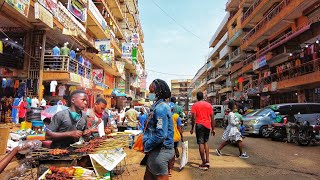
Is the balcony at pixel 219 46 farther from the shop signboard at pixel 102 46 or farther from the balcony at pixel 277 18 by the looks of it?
the shop signboard at pixel 102 46

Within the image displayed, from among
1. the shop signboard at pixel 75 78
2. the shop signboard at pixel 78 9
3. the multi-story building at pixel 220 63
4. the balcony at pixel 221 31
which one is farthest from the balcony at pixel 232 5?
the shop signboard at pixel 75 78

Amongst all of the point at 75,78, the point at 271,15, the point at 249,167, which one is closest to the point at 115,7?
the point at 271,15

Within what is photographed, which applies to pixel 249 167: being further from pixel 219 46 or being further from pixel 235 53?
pixel 219 46

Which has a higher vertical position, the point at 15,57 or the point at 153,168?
the point at 15,57

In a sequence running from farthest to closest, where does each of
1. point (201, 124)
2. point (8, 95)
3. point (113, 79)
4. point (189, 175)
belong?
point (113, 79) < point (8, 95) < point (201, 124) < point (189, 175)

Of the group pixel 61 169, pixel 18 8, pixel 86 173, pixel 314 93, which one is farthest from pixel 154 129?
pixel 314 93

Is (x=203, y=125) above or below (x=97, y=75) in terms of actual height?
below

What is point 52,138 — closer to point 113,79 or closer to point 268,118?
point 268,118

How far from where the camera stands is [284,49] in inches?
926

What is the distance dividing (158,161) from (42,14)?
10.00 meters

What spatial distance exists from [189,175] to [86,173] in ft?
11.2

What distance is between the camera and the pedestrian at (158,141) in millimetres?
3363

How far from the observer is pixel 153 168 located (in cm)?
341

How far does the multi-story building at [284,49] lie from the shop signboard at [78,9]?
14399 millimetres
